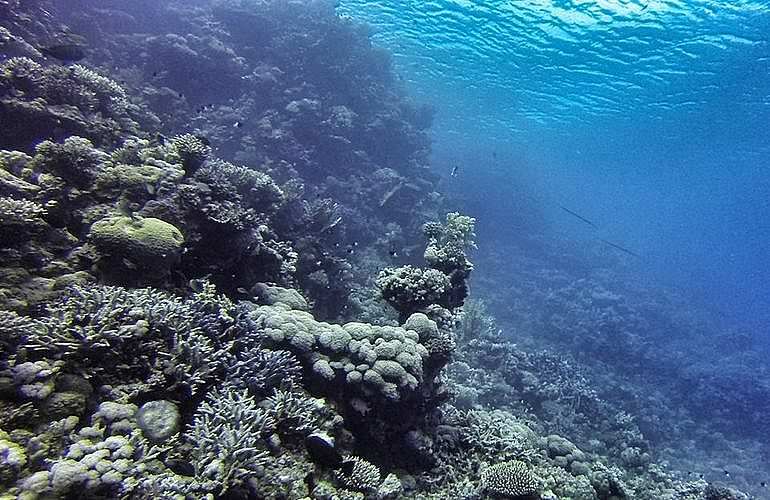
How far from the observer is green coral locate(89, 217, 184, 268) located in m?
5.16

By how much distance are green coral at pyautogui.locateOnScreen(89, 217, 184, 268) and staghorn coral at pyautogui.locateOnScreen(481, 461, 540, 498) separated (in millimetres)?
5627

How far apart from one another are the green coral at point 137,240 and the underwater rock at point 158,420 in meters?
2.22

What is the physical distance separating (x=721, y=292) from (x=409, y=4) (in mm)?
46198

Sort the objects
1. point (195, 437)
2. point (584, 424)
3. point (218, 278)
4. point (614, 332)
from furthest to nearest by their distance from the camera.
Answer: point (614, 332)
point (584, 424)
point (218, 278)
point (195, 437)

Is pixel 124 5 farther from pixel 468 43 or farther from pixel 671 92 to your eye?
pixel 671 92

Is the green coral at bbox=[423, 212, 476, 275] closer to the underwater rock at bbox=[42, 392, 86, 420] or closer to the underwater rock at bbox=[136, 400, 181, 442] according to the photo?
the underwater rock at bbox=[136, 400, 181, 442]

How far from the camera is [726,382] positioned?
19.4 metres

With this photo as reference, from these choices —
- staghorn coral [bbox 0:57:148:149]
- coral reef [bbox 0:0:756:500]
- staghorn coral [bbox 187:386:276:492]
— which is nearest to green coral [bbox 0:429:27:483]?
coral reef [bbox 0:0:756:500]

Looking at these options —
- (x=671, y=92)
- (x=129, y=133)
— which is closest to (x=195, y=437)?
(x=129, y=133)

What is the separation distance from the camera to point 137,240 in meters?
5.24

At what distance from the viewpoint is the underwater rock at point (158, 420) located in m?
3.66

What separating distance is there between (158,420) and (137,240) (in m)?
2.59

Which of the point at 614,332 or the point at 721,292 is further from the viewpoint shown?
the point at 721,292

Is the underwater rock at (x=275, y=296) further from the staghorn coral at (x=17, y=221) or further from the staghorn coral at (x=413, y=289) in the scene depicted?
the staghorn coral at (x=17, y=221)
